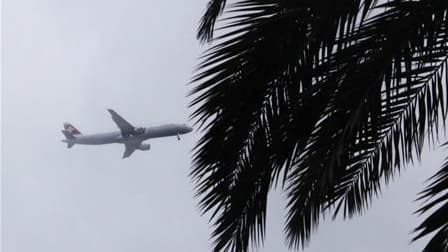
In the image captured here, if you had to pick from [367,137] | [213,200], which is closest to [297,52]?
[367,137]

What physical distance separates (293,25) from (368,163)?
3.12ft

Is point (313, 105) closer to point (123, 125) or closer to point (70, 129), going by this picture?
point (123, 125)

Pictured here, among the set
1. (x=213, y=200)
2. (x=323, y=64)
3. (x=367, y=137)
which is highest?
(x=323, y=64)

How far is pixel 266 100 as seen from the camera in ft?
18.0

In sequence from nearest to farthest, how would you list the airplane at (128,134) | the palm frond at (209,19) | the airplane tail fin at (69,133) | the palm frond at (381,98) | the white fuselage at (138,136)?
1. the palm frond at (381,98)
2. the palm frond at (209,19)
3. the white fuselage at (138,136)
4. the airplane at (128,134)
5. the airplane tail fin at (69,133)

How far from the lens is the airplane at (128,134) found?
7044cm

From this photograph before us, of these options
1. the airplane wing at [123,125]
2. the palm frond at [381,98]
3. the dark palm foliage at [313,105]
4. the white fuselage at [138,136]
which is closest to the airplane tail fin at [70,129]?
the white fuselage at [138,136]

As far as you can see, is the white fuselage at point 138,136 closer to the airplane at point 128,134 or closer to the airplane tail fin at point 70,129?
the airplane at point 128,134

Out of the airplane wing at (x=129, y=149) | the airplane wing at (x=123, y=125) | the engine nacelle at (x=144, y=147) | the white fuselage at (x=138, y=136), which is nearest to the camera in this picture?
the white fuselage at (x=138, y=136)

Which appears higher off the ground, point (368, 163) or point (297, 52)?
point (297, 52)

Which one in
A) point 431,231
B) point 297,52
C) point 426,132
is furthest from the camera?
point 297,52

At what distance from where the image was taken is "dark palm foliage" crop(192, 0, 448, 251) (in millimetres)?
4762

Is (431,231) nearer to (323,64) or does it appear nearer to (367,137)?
(367,137)

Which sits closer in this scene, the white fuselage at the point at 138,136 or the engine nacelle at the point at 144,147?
the white fuselage at the point at 138,136
